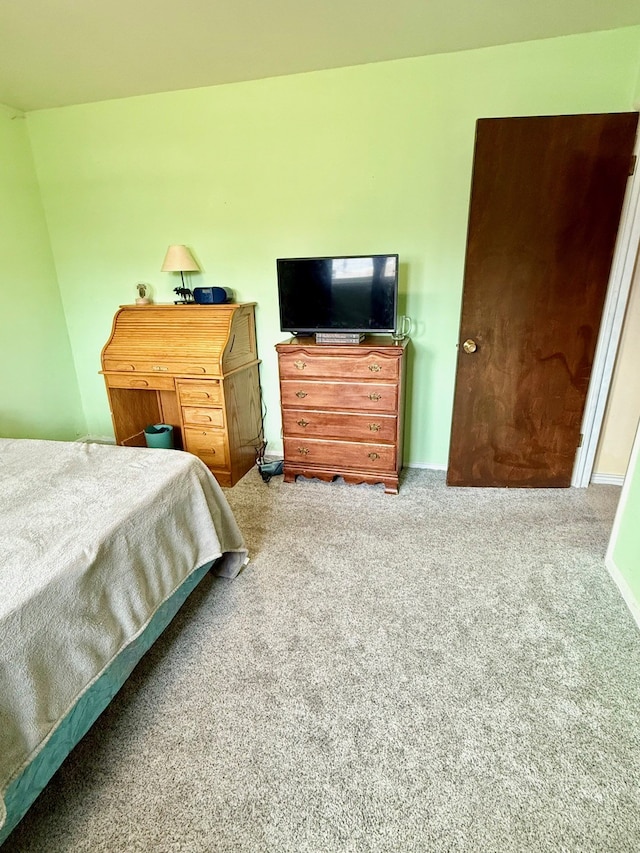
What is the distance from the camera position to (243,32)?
1.98m

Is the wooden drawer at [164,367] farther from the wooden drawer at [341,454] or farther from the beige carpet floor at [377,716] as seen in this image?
the beige carpet floor at [377,716]

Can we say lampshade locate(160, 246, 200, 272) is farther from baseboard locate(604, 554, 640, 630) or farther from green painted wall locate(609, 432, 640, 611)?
baseboard locate(604, 554, 640, 630)

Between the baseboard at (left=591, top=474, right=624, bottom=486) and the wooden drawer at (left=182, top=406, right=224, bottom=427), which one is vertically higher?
the wooden drawer at (left=182, top=406, right=224, bottom=427)

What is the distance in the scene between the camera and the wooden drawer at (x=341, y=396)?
2.45 m

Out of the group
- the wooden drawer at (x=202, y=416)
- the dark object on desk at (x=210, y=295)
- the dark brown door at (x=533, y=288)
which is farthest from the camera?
the dark object on desk at (x=210, y=295)

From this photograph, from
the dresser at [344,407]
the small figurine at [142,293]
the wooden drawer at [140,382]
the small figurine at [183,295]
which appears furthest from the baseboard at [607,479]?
the small figurine at [142,293]

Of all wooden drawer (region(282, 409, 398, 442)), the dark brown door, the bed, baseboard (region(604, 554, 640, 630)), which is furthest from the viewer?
wooden drawer (region(282, 409, 398, 442))

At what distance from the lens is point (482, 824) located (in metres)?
1.03

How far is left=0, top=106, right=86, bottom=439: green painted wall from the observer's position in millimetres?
2801

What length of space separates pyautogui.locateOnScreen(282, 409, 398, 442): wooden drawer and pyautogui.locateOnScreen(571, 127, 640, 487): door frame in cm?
122

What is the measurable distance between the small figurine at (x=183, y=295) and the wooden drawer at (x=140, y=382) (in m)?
0.57

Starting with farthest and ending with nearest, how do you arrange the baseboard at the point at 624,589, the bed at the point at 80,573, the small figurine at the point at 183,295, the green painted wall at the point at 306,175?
the small figurine at the point at 183,295 → the green painted wall at the point at 306,175 → the baseboard at the point at 624,589 → the bed at the point at 80,573

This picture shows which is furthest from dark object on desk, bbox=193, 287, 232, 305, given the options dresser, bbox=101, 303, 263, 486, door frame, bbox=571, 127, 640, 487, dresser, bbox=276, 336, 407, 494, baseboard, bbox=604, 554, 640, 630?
baseboard, bbox=604, 554, 640, 630

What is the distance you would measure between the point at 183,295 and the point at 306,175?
114 cm
